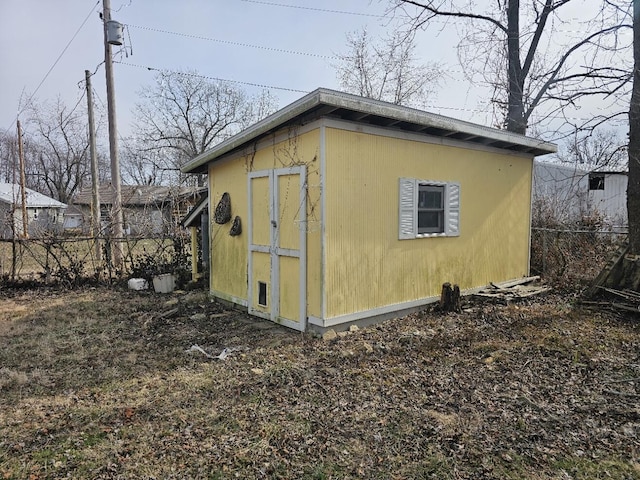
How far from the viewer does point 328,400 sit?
3385 mm

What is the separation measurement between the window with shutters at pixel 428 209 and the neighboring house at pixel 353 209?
18mm

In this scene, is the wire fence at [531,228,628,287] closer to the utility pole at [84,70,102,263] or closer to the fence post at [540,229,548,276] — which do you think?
the fence post at [540,229,548,276]

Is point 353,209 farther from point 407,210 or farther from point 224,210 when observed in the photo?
point 224,210

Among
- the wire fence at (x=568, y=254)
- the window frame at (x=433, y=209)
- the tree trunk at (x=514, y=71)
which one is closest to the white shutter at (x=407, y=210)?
the window frame at (x=433, y=209)

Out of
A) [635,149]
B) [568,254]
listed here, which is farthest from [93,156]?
[635,149]

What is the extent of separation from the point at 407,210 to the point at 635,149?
12.7 feet

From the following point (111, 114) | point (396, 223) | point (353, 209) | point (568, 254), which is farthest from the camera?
point (111, 114)

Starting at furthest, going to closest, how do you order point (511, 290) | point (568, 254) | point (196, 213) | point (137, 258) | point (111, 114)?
1. point (111, 114)
2. point (137, 258)
3. point (568, 254)
4. point (196, 213)
5. point (511, 290)

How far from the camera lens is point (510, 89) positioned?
13.2 metres

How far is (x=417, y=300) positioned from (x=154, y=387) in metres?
3.76

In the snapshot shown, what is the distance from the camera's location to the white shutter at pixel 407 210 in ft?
18.5

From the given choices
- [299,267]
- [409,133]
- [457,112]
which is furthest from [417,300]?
[457,112]

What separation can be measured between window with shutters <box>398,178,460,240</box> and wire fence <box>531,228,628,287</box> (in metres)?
3.09

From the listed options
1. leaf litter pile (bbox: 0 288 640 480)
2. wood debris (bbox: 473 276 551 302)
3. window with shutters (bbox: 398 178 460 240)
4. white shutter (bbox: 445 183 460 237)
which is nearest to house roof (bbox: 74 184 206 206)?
leaf litter pile (bbox: 0 288 640 480)
